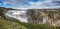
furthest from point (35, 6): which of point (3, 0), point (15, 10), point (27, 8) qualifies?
point (3, 0)

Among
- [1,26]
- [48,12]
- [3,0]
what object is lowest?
[1,26]

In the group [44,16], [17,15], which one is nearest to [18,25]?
[17,15]

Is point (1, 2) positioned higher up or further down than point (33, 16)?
higher up

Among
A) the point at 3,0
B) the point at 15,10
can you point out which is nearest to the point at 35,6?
the point at 15,10

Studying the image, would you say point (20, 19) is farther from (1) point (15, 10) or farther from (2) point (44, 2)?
(2) point (44, 2)

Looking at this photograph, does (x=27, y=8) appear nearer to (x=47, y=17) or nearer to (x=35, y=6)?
(x=35, y=6)

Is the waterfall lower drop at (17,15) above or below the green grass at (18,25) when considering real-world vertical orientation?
above

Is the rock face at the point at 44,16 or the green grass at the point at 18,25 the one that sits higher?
the rock face at the point at 44,16

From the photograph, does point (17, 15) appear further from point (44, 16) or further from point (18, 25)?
point (44, 16)
